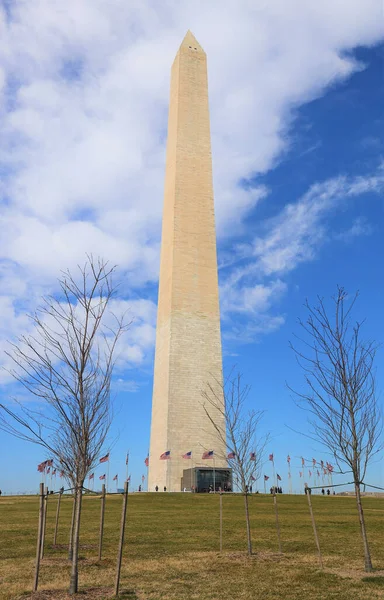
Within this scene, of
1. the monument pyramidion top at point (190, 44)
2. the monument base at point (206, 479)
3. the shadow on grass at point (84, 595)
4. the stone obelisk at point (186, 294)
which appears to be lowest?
the shadow on grass at point (84, 595)

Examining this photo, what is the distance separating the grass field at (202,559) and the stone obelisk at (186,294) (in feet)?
75.7

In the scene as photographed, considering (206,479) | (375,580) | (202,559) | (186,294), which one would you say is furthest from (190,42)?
(375,580)

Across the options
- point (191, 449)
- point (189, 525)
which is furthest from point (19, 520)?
point (191, 449)

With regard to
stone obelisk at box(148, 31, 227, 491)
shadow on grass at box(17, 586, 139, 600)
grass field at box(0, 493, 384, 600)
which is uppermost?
stone obelisk at box(148, 31, 227, 491)

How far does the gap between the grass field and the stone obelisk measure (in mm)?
23066

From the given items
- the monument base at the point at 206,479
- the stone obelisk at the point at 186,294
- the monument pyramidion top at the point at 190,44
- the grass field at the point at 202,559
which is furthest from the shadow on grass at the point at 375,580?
the monument pyramidion top at the point at 190,44

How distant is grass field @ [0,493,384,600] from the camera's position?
407 inches

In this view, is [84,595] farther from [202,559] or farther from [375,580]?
[375,580]

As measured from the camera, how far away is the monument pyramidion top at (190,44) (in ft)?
195

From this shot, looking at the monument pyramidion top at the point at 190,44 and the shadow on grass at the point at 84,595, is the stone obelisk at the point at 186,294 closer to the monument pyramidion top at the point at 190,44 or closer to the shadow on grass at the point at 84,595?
the monument pyramidion top at the point at 190,44

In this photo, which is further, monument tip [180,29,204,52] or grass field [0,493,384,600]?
monument tip [180,29,204,52]

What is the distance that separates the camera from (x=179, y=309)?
169 feet

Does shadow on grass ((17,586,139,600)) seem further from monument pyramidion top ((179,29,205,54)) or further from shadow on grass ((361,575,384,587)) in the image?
monument pyramidion top ((179,29,205,54))

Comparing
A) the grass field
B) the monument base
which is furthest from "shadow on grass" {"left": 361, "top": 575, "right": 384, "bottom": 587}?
the monument base
